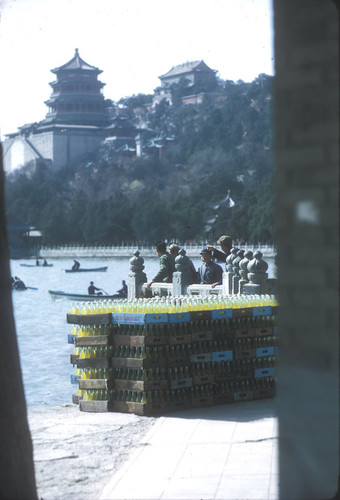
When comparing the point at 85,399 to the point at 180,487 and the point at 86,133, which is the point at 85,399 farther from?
the point at 86,133

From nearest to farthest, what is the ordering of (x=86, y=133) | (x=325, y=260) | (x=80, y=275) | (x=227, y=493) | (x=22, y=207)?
1. (x=325, y=260)
2. (x=227, y=493)
3. (x=80, y=275)
4. (x=22, y=207)
5. (x=86, y=133)

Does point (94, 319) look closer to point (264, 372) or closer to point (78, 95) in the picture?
point (264, 372)

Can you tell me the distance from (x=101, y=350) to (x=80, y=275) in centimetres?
6378

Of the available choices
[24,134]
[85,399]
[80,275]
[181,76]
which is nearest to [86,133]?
[24,134]

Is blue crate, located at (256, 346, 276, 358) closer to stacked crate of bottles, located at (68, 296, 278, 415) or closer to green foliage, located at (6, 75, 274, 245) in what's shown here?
stacked crate of bottles, located at (68, 296, 278, 415)

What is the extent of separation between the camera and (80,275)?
233 ft

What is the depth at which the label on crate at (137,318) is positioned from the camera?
24.0ft

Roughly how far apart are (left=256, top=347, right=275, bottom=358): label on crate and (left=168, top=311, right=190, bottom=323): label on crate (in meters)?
0.75

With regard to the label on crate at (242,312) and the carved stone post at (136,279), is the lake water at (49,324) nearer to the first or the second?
the carved stone post at (136,279)

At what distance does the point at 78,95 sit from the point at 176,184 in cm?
2531

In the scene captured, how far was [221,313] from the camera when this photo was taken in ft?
25.6

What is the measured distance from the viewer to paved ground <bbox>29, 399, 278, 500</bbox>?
5230mm

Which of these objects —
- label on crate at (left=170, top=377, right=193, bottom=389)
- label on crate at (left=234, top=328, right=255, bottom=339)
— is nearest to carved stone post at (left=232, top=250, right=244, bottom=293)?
label on crate at (left=234, top=328, right=255, bottom=339)

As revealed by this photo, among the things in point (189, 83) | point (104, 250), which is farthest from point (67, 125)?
point (104, 250)
